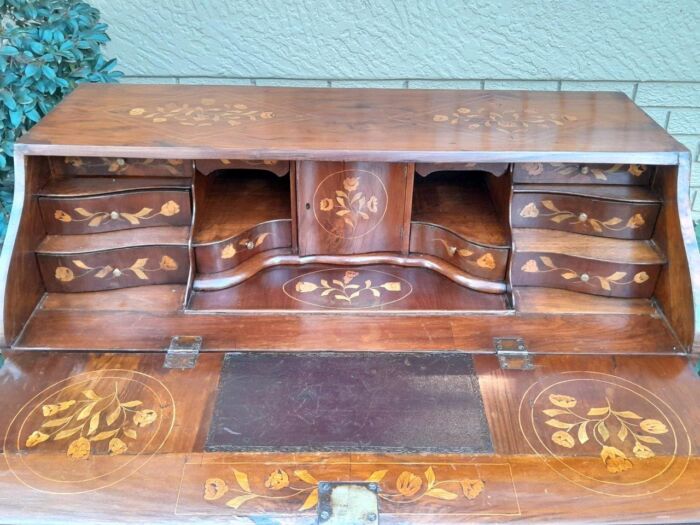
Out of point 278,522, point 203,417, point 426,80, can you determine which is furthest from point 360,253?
point 426,80

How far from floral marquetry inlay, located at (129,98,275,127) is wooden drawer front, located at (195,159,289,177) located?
0.35 feet

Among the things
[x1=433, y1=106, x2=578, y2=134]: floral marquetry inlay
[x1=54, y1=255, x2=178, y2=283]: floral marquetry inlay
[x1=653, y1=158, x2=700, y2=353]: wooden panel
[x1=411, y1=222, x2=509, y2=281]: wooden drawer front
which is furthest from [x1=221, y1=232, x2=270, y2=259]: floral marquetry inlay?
[x1=653, y1=158, x2=700, y2=353]: wooden panel

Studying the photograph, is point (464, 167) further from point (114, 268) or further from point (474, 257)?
point (114, 268)

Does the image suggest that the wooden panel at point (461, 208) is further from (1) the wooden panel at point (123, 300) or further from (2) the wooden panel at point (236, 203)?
(1) the wooden panel at point (123, 300)

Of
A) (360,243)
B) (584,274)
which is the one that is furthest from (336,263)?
(584,274)

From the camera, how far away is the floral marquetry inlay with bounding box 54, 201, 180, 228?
124cm

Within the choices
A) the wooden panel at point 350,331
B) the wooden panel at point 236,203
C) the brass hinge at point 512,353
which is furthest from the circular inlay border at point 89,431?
the brass hinge at point 512,353

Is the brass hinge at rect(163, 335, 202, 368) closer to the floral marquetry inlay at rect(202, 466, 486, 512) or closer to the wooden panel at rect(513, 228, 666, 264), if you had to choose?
the floral marquetry inlay at rect(202, 466, 486, 512)

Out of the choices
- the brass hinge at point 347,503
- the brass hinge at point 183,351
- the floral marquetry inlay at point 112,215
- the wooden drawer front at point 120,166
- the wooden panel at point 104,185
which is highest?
the wooden drawer front at point 120,166

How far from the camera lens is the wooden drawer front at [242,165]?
1.21 meters

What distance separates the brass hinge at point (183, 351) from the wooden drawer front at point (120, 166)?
1.10ft

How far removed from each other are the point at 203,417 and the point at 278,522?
238 millimetres

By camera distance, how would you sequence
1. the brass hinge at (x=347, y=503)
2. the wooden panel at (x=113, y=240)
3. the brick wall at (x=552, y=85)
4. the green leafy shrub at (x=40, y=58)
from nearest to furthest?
the brass hinge at (x=347, y=503), the wooden panel at (x=113, y=240), the green leafy shrub at (x=40, y=58), the brick wall at (x=552, y=85)

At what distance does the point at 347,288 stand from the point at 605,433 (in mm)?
567
